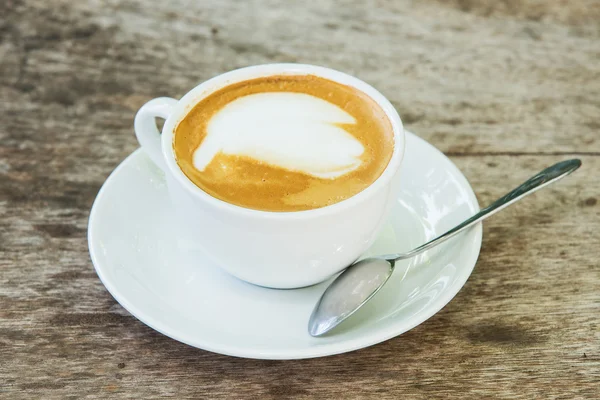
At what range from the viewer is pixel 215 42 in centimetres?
171

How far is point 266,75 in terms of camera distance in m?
1.11

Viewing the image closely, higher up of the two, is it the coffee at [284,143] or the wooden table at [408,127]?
the coffee at [284,143]

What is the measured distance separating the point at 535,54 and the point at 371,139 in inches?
33.7

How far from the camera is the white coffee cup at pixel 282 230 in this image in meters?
0.84

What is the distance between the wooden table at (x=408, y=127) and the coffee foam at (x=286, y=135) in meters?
0.27

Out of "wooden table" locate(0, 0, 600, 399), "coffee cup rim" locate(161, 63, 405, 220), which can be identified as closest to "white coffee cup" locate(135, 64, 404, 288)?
"coffee cup rim" locate(161, 63, 405, 220)

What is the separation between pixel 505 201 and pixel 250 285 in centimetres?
41

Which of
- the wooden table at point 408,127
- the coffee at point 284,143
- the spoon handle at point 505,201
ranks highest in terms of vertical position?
the coffee at point 284,143

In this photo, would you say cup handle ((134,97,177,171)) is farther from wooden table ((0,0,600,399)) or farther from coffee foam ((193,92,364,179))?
wooden table ((0,0,600,399))

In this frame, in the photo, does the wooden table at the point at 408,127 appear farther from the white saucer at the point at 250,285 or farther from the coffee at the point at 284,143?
the coffee at the point at 284,143

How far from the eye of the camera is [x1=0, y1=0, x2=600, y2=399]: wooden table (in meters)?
0.87

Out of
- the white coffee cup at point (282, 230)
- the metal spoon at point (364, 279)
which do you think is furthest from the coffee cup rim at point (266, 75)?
the metal spoon at point (364, 279)

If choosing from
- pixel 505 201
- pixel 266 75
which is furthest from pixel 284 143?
pixel 505 201

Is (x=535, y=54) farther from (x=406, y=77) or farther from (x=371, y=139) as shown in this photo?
(x=371, y=139)
